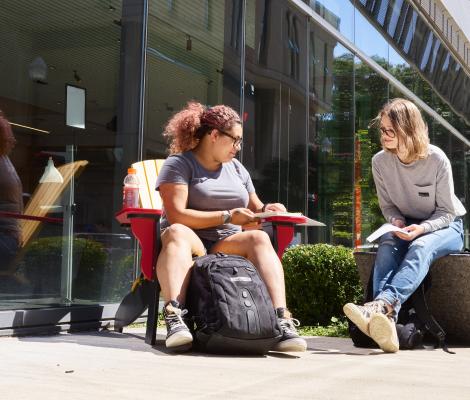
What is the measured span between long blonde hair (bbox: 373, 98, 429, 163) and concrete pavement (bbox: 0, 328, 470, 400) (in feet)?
3.69

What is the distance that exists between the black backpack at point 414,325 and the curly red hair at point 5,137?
2.23m

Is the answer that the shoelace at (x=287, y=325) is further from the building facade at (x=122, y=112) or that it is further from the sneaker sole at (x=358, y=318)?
the building facade at (x=122, y=112)

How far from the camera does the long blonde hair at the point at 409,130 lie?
492 cm

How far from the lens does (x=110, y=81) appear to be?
5973mm

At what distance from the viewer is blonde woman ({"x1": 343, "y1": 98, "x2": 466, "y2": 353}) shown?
4.64 meters

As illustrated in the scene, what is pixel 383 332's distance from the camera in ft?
14.1

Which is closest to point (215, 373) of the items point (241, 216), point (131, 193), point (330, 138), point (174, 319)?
point (174, 319)

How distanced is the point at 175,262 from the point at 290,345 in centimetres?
69

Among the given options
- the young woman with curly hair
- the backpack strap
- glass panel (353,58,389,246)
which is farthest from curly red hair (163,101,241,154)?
glass panel (353,58,389,246)

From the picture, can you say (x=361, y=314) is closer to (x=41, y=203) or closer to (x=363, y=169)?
(x=41, y=203)

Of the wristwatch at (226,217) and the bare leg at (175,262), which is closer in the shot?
the bare leg at (175,262)

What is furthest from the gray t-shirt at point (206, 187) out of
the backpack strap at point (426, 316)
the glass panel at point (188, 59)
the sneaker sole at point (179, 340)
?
the glass panel at point (188, 59)

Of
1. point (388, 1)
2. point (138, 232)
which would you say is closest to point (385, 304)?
point (138, 232)

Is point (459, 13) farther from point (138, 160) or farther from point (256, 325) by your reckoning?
point (256, 325)
